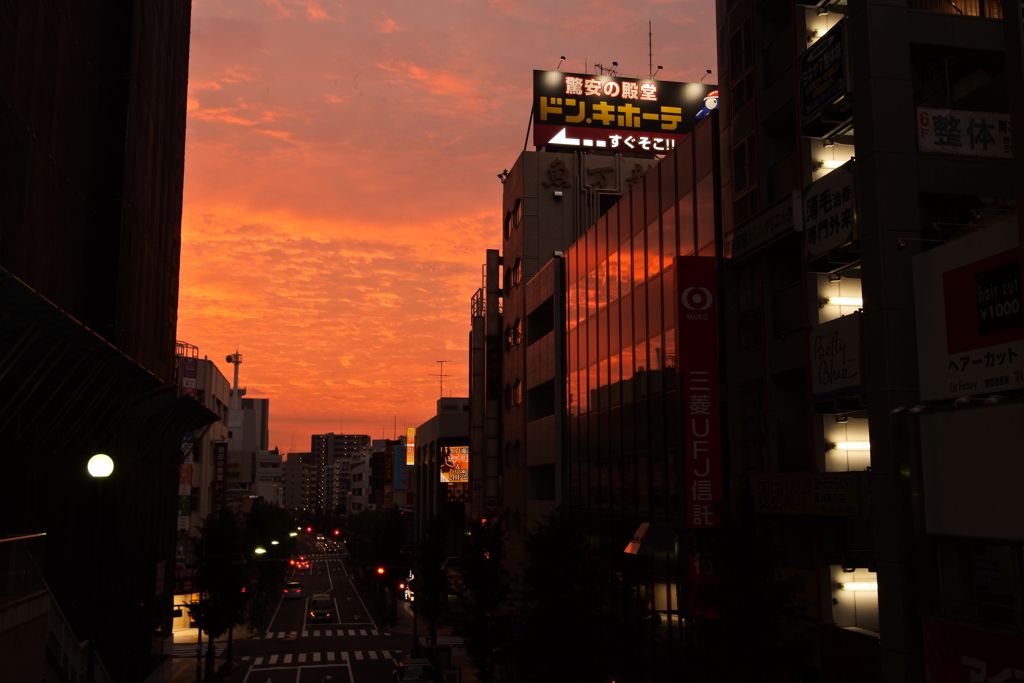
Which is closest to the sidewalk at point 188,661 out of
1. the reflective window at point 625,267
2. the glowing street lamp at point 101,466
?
the reflective window at point 625,267

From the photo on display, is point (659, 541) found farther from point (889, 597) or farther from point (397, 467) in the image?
point (397, 467)

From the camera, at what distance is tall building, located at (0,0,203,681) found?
23641 millimetres

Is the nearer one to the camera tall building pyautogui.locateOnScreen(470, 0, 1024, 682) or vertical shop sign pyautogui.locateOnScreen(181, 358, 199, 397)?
tall building pyautogui.locateOnScreen(470, 0, 1024, 682)

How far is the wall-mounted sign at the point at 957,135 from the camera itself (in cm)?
2130

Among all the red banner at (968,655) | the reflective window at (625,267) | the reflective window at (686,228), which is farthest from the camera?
the reflective window at (625,267)

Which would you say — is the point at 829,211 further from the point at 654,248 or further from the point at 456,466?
the point at 456,466

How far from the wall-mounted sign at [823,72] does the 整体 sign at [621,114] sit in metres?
35.4

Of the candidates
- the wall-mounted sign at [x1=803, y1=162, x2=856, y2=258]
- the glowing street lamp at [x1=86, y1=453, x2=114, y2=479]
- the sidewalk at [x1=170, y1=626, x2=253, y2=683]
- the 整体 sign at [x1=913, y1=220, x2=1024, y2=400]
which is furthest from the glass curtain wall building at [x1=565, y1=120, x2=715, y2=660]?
the sidewalk at [x1=170, y1=626, x2=253, y2=683]

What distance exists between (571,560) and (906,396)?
1573 cm

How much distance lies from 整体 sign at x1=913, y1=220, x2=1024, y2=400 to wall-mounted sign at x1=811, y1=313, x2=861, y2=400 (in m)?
1.66

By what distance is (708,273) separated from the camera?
2805 cm

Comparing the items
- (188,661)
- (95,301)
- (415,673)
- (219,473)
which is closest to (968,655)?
(95,301)

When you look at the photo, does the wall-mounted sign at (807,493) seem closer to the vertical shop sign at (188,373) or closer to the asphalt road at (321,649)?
the asphalt road at (321,649)

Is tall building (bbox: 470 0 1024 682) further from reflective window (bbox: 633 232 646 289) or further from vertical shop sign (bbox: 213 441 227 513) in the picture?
vertical shop sign (bbox: 213 441 227 513)
